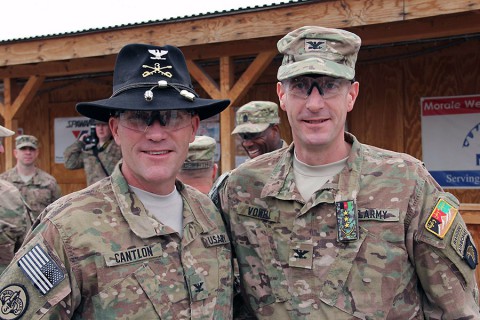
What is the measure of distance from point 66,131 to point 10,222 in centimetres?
660

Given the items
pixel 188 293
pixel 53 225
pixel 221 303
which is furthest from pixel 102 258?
pixel 221 303

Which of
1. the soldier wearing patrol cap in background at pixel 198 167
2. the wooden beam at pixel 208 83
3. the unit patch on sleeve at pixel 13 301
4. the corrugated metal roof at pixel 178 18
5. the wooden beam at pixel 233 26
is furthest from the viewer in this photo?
the wooden beam at pixel 208 83

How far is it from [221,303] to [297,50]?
1.04 metres

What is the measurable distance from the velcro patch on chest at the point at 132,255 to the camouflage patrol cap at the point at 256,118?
2.80 m

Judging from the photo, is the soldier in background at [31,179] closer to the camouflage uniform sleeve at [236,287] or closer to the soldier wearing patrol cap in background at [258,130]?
the soldier wearing patrol cap in background at [258,130]

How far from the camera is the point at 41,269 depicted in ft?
6.60

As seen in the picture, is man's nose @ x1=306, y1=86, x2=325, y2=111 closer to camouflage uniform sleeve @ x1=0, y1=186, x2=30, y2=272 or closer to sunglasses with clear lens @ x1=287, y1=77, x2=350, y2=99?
sunglasses with clear lens @ x1=287, y1=77, x2=350, y2=99

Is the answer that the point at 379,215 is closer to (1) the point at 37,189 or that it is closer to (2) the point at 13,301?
(2) the point at 13,301

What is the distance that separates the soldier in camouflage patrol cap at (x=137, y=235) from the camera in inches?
80.6

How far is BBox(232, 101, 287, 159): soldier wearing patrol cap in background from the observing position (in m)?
5.00

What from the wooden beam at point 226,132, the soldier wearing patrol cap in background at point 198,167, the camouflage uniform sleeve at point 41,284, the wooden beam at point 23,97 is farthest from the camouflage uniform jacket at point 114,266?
the wooden beam at point 23,97

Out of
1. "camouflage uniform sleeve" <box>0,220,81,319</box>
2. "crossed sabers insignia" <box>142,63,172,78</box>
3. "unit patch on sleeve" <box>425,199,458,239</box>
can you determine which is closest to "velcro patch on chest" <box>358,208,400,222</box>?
"unit patch on sleeve" <box>425,199,458,239</box>

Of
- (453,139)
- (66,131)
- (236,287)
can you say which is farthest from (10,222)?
(66,131)

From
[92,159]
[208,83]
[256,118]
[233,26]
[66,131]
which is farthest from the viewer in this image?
[66,131]
